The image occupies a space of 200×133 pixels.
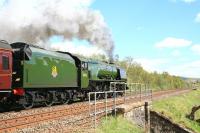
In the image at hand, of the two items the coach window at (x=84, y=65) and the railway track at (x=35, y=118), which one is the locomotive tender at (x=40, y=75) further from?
the railway track at (x=35, y=118)

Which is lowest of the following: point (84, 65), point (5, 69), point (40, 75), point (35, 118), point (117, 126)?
point (117, 126)

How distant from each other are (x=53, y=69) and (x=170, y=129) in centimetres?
704

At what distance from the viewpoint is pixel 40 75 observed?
21.9 meters

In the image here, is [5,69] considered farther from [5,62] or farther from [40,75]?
[40,75]

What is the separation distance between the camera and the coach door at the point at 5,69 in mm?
18766

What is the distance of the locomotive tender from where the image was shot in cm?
1941

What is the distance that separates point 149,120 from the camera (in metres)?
23.4

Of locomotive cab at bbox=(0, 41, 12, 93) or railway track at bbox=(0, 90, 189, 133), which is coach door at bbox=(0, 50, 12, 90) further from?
railway track at bbox=(0, 90, 189, 133)

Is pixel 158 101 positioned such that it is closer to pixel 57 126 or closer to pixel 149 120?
pixel 149 120

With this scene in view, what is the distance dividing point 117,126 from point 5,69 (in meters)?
5.59

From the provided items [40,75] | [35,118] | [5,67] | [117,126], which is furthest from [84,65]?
[35,118]

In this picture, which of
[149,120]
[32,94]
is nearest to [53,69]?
[32,94]

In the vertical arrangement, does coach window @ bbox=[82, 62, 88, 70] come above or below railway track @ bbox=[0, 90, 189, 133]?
above

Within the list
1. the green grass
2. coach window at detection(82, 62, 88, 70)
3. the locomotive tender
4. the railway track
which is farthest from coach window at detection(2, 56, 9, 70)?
coach window at detection(82, 62, 88, 70)
